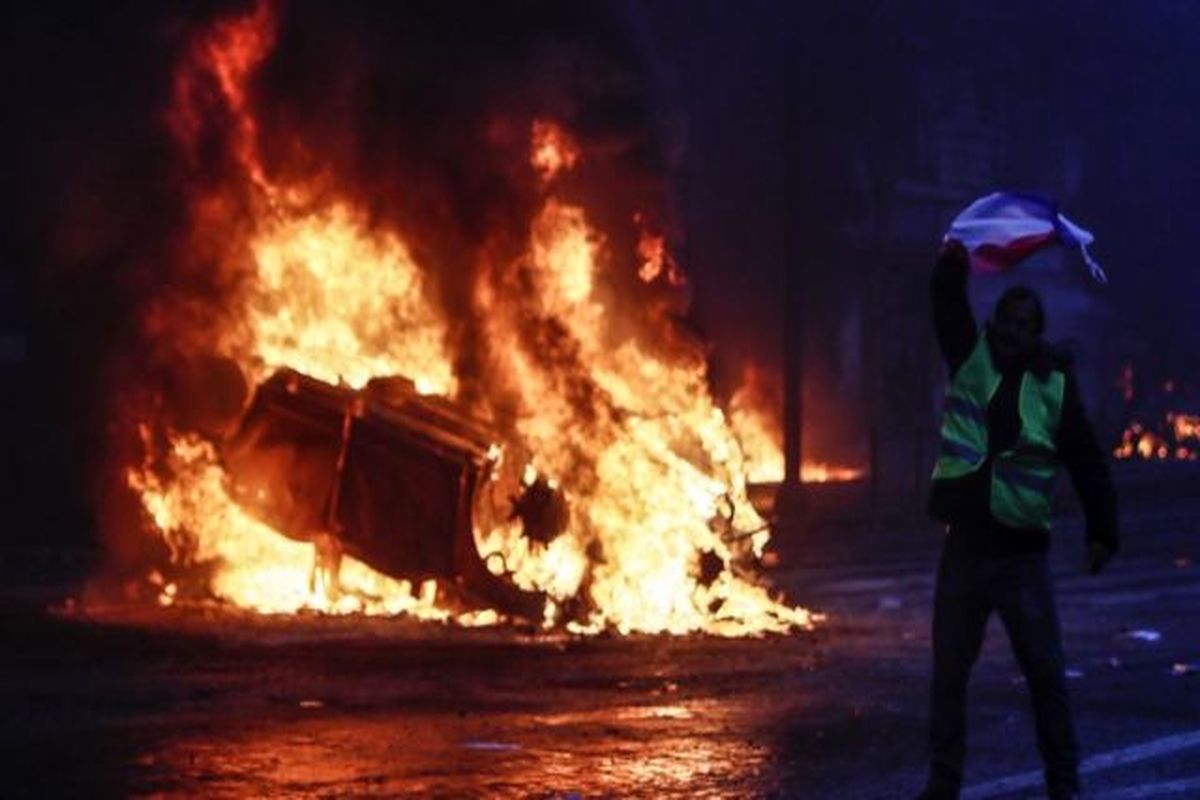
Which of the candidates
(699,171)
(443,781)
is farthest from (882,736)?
(699,171)

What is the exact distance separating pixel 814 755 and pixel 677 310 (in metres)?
6.46

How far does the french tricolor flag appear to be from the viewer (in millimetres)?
7039

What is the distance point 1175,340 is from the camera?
37.2 meters

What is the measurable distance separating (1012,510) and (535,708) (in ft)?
11.7

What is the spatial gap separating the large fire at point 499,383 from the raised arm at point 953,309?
19.6ft

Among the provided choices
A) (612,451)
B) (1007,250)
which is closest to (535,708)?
(1007,250)

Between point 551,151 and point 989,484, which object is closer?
point 989,484

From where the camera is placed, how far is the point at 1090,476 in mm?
6727

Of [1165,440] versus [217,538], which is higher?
[1165,440]

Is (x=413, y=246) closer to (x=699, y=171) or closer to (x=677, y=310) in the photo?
(x=677, y=310)

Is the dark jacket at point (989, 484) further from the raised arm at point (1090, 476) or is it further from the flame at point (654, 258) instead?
the flame at point (654, 258)

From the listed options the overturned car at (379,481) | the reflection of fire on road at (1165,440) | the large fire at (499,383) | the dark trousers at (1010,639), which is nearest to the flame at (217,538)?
the large fire at (499,383)

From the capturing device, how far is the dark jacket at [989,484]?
A: 21.9ft

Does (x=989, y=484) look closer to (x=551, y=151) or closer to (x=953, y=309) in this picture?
(x=953, y=309)
